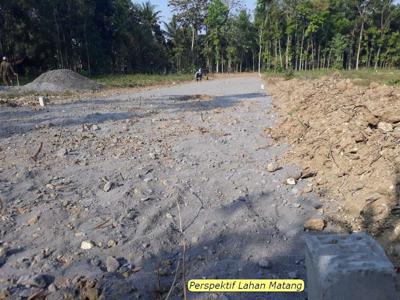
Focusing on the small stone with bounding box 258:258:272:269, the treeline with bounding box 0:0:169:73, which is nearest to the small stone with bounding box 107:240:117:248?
the small stone with bounding box 258:258:272:269

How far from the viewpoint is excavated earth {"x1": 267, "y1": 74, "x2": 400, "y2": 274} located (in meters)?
2.94

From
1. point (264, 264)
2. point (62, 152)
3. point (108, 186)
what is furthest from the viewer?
point (62, 152)

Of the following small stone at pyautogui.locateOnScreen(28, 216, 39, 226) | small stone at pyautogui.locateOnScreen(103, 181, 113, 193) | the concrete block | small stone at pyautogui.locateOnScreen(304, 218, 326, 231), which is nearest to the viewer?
the concrete block

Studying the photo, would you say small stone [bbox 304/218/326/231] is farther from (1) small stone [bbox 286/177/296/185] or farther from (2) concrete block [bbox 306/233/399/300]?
(2) concrete block [bbox 306/233/399/300]

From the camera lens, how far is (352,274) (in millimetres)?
1660

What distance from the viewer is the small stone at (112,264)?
2660 millimetres

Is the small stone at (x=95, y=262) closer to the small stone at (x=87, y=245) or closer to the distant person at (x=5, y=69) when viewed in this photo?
the small stone at (x=87, y=245)

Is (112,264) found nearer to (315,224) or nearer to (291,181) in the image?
(315,224)

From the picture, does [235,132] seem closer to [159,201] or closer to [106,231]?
[159,201]

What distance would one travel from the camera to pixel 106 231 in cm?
315

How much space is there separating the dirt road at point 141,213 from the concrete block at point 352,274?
72 cm

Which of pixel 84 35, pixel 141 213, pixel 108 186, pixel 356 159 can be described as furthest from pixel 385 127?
pixel 84 35

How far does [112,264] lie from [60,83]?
1476cm

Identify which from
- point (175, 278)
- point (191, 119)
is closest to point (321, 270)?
point (175, 278)
